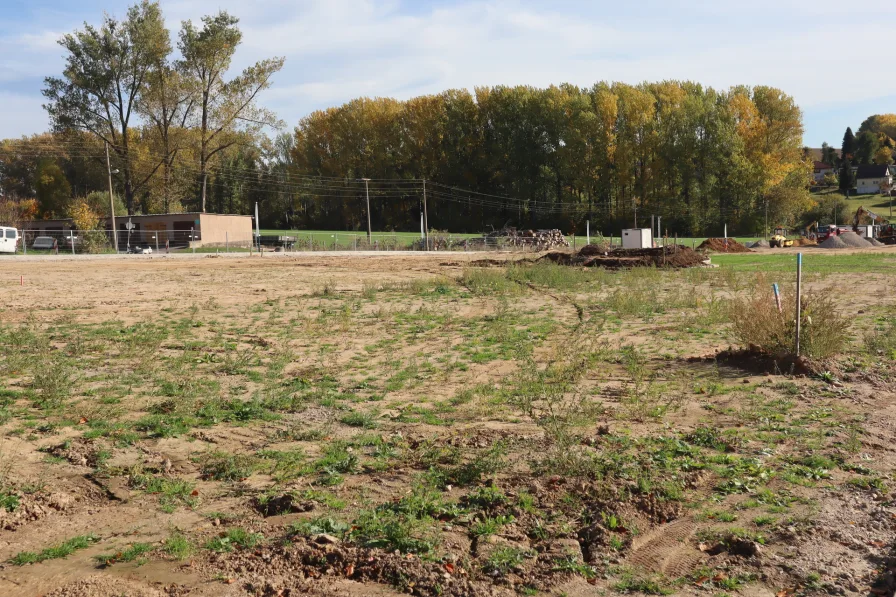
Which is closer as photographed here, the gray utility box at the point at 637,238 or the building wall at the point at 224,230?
the gray utility box at the point at 637,238

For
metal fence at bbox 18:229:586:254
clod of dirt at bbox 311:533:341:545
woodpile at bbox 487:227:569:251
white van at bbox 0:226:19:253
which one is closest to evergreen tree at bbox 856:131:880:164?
metal fence at bbox 18:229:586:254

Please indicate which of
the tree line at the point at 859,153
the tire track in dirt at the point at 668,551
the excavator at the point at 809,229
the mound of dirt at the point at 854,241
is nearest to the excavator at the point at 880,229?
the excavator at the point at 809,229

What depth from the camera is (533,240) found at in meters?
70.4

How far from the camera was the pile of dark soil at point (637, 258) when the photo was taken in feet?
115

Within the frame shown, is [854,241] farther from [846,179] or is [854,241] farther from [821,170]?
[821,170]

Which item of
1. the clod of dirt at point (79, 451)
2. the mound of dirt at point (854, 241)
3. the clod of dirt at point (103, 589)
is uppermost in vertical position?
the mound of dirt at point (854, 241)

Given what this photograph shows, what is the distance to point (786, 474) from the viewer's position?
279 inches

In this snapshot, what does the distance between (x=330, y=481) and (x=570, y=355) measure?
269 inches

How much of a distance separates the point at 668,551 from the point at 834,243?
197 feet

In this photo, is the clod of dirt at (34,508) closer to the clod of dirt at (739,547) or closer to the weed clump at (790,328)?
the clod of dirt at (739,547)

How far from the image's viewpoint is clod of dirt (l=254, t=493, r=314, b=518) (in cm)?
627

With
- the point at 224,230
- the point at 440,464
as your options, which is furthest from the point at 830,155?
the point at 440,464

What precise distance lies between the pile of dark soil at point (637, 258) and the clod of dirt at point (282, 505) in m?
28.6

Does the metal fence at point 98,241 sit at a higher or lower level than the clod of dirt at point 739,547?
higher
